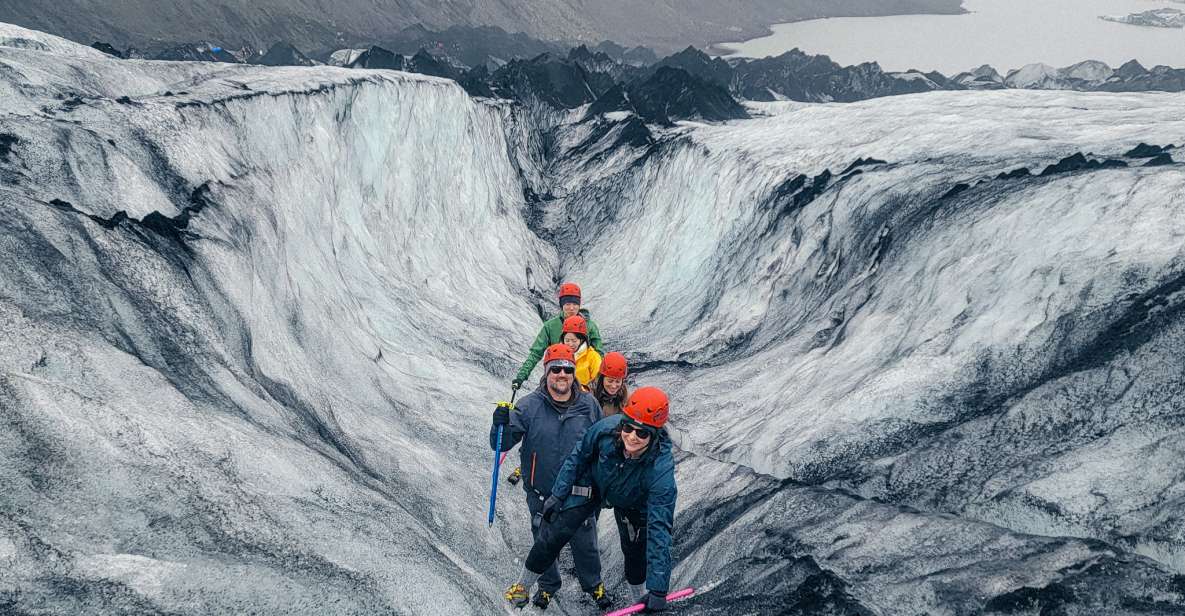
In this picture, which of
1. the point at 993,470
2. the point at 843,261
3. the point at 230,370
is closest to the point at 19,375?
the point at 230,370

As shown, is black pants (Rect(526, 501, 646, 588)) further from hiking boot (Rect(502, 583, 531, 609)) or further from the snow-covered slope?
the snow-covered slope

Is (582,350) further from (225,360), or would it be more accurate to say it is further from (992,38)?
(992,38)

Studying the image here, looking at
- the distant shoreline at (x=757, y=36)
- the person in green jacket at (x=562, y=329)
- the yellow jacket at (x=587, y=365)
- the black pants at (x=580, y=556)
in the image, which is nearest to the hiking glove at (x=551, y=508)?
the black pants at (x=580, y=556)

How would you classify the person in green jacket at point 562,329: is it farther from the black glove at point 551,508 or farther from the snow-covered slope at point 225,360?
the black glove at point 551,508

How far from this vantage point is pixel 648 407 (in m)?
4.11

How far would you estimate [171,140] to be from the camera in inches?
342

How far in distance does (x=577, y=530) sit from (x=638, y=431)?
1.11m

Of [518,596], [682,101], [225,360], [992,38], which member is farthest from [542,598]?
[992,38]

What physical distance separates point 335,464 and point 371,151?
30.2 ft

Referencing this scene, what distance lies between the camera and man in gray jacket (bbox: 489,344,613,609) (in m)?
5.04

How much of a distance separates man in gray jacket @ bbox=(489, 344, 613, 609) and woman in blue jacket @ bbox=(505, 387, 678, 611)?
0.32 metres

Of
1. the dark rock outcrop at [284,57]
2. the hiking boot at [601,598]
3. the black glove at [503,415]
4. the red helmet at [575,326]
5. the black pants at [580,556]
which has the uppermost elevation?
the dark rock outcrop at [284,57]

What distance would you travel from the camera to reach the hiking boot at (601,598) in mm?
5285

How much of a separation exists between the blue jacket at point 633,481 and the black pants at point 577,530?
0.25 ft
